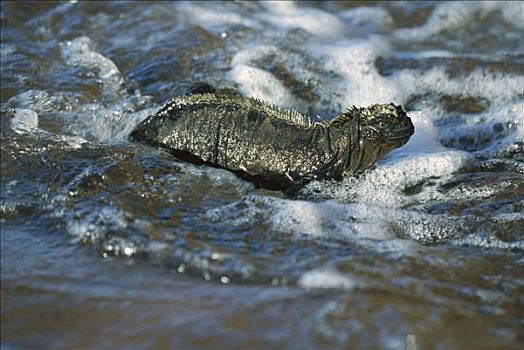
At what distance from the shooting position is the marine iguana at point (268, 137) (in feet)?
15.5

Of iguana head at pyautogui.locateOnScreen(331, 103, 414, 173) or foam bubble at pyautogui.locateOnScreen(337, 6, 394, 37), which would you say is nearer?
iguana head at pyautogui.locateOnScreen(331, 103, 414, 173)

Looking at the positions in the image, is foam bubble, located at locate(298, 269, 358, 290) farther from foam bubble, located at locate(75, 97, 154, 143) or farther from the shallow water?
foam bubble, located at locate(75, 97, 154, 143)

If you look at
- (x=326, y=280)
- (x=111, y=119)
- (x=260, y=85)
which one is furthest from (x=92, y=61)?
(x=326, y=280)

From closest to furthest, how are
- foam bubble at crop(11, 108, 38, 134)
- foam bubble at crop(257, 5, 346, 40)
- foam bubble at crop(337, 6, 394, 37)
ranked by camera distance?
foam bubble at crop(11, 108, 38, 134) → foam bubble at crop(257, 5, 346, 40) → foam bubble at crop(337, 6, 394, 37)

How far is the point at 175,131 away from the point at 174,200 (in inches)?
24.4

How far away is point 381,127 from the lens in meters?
4.85

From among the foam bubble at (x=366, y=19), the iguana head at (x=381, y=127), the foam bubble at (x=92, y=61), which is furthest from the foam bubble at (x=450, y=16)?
the iguana head at (x=381, y=127)

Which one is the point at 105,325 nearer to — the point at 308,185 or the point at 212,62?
the point at 308,185

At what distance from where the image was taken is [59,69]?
6523 mm

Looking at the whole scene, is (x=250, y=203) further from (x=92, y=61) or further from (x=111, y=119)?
(x=92, y=61)

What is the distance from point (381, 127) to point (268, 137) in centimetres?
72

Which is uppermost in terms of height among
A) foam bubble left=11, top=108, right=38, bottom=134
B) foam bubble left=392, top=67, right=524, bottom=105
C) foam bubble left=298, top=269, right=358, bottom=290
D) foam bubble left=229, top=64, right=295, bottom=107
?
foam bubble left=392, top=67, right=524, bottom=105

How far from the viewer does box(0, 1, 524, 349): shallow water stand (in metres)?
3.20

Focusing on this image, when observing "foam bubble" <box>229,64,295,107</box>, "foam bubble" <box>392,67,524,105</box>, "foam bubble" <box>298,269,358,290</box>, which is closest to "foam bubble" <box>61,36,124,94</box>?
"foam bubble" <box>229,64,295,107</box>
